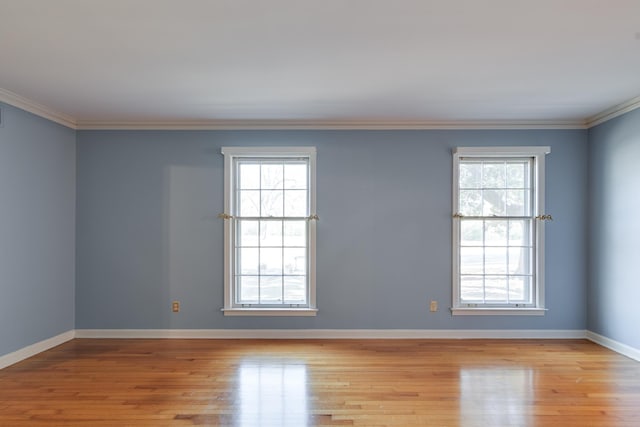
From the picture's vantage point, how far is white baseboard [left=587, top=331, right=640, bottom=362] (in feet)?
13.9

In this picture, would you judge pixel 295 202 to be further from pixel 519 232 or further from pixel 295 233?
pixel 519 232

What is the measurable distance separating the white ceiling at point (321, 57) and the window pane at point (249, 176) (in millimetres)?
611

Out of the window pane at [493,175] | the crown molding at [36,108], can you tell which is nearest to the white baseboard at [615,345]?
the window pane at [493,175]

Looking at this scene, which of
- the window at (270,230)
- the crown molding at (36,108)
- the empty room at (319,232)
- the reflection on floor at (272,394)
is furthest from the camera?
the window at (270,230)

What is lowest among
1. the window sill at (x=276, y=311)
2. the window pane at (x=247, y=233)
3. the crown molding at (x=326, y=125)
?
the window sill at (x=276, y=311)

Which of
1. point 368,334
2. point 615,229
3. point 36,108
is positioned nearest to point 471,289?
point 368,334

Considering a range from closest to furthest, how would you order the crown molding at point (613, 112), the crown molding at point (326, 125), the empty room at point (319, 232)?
the empty room at point (319, 232) < the crown molding at point (613, 112) < the crown molding at point (326, 125)

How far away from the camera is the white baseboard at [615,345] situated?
4234 millimetres

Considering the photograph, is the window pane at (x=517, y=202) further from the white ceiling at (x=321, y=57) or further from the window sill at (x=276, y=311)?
the window sill at (x=276, y=311)

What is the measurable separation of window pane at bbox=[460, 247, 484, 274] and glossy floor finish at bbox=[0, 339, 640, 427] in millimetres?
788

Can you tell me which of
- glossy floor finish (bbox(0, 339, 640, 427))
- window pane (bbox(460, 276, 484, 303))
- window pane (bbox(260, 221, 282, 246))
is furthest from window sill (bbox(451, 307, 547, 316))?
window pane (bbox(260, 221, 282, 246))

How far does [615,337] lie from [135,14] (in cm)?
512

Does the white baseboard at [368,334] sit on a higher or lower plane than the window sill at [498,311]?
lower

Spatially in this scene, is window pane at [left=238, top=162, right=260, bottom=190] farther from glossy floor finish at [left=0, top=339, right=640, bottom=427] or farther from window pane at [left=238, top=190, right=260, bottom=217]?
glossy floor finish at [left=0, top=339, right=640, bottom=427]
